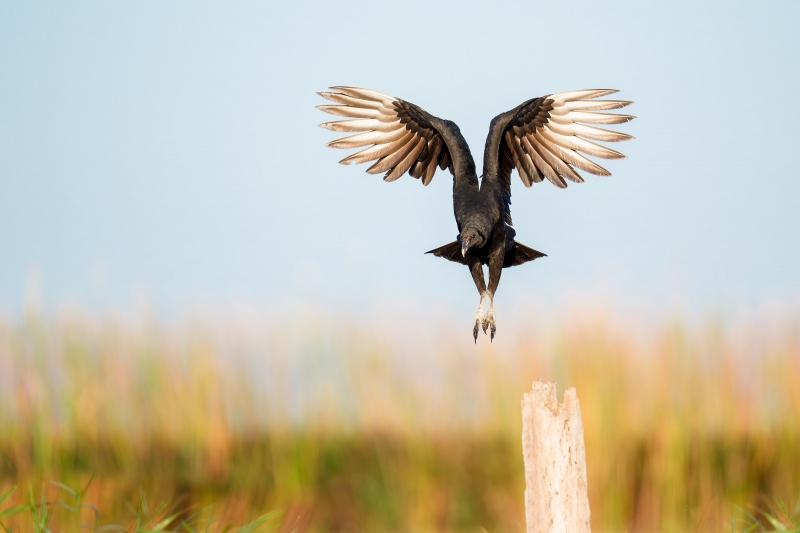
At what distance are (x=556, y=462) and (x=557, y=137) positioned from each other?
289 centimetres

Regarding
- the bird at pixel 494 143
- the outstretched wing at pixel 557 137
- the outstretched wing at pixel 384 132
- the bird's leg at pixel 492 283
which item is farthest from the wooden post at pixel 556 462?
the outstretched wing at pixel 384 132

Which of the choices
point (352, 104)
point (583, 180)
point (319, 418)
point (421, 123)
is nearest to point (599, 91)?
point (583, 180)

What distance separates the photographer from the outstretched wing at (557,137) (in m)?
6.25

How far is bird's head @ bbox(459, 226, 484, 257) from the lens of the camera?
16.8 ft

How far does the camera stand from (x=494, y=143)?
590cm

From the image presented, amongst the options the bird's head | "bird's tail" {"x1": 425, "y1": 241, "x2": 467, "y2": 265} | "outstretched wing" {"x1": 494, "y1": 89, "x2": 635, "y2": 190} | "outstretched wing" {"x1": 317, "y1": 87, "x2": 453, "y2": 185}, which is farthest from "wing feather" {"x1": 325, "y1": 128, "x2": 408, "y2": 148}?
the bird's head

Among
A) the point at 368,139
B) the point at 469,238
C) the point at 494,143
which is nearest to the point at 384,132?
the point at 368,139

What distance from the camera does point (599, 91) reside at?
20.7 ft

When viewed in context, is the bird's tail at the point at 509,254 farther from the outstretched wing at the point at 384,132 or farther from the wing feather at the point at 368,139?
the wing feather at the point at 368,139

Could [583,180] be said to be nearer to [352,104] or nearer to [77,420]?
[352,104]

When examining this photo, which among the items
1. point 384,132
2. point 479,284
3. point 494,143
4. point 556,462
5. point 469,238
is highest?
point 384,132

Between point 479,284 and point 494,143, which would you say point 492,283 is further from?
point 494,143

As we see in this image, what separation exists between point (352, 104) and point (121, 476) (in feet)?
13.8

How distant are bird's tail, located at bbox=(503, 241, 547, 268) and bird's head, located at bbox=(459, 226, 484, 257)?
733mm
